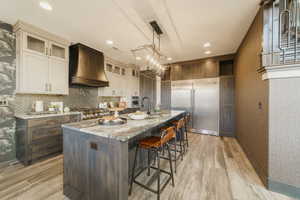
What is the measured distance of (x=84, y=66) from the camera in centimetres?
326

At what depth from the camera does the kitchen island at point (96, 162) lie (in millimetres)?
1134

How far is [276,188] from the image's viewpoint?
1654 millimetres

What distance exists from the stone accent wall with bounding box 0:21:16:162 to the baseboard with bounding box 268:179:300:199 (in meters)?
4.50

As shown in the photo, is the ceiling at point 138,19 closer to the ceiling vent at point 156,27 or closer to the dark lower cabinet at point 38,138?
the ceiling vent at point 156,27

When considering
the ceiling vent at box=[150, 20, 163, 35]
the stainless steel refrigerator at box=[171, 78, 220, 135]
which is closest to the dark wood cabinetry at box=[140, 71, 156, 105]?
the stainless steel refrigerator at box=[171, 78, 220, 135]

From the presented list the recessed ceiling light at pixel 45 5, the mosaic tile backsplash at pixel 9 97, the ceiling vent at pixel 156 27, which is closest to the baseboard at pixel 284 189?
the ceiling vent at pixel 156 27

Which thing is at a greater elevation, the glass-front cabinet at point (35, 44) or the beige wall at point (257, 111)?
the glass-front cabinet at point (35, 44)

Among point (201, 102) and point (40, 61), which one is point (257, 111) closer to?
point (201, 102)

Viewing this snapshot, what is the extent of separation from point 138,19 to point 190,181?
2862 mm

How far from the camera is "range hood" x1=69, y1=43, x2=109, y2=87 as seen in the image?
123 inches

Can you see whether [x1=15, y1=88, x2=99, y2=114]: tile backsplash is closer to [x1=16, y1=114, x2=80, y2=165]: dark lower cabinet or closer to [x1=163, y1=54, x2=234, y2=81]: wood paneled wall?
[x1=16, y1=114, x2=80, y2=165]: dark lower cabinet

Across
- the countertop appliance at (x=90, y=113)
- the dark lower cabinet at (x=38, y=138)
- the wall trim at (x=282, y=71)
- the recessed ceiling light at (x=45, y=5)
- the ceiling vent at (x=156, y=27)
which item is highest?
the ceiling vent at (x=156, y=27)

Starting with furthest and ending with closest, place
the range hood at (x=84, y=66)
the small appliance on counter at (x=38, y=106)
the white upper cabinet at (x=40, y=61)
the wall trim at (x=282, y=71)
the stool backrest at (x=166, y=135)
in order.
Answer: the range hood at (x=84, y=66)
the small appliance on counter at (x=38, y=106)
the white upper cabinet at (x=40, y=61)
the stool backrest at (x=166, y=135)
the wall trim at (x=282, y=71)

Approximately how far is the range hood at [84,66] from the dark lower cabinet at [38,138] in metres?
1.05
